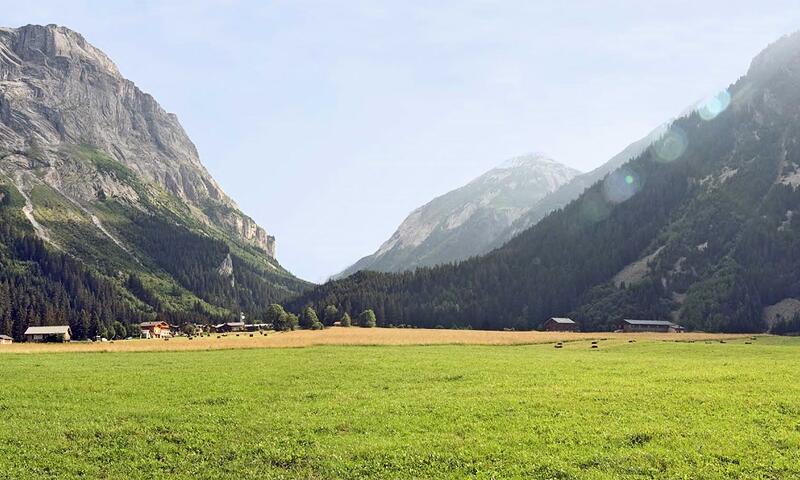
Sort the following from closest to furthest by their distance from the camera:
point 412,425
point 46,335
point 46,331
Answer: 1. point 412,425
2. point 46,335
3. point 46,331

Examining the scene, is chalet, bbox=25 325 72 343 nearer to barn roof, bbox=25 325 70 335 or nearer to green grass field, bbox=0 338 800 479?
barn roof, bbox=25 325 70 335

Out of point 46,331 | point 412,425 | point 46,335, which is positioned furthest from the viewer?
point 46,331

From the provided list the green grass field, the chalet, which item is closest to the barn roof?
the chalet

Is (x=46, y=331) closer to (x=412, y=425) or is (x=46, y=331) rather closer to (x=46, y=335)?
(x=46, y=335)

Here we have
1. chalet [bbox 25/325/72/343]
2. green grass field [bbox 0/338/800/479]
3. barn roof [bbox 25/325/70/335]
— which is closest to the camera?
green grass field [bbox 0/338/800/479]

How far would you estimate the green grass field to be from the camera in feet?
80.6

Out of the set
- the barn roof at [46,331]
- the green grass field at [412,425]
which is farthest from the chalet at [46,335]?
the green grass field at [412,425]

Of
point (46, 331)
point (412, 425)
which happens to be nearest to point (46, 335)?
point (46, 331)

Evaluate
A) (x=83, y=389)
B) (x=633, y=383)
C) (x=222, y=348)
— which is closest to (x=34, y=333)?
(x=222, y=348)

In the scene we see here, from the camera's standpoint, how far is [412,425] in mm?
31344

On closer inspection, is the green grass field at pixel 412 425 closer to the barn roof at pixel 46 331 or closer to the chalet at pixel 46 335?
the chalet at pixel 46 335

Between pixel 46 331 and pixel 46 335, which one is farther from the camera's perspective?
pixel 46 331

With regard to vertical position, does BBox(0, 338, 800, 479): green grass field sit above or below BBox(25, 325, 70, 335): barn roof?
below

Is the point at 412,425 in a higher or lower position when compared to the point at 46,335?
lower
